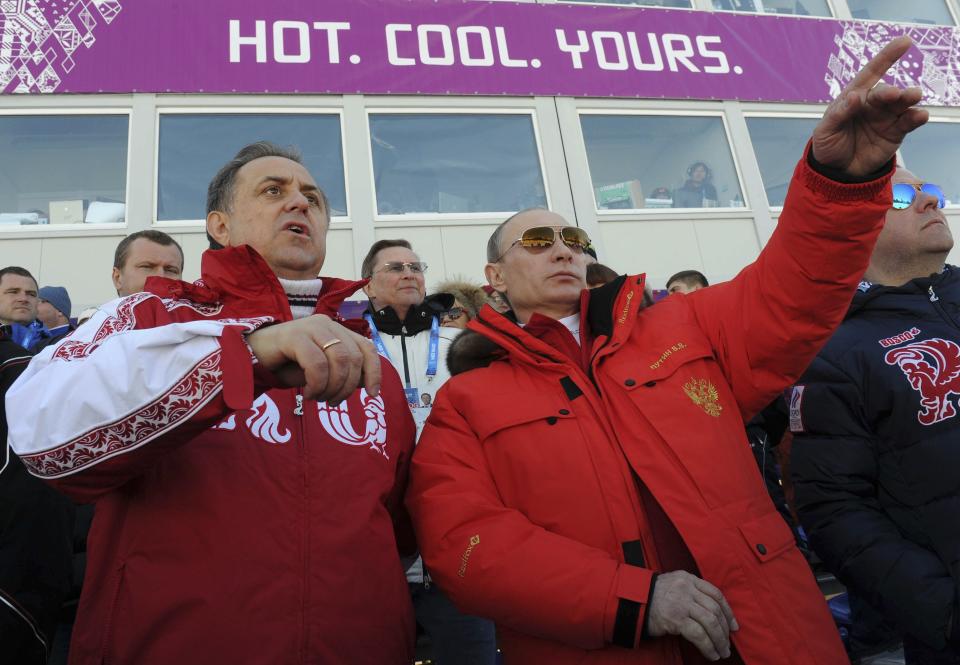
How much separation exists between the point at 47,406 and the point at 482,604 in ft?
3.50

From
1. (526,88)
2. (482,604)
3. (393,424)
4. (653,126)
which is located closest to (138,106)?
(526,88)

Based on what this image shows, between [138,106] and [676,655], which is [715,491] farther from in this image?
[138,106]

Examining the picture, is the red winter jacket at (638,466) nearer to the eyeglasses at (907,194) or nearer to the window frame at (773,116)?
Result: the eyeglasses at (907,194)

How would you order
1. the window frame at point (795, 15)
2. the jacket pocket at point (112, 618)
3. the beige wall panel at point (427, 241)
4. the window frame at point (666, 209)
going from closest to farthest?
the jacket pocket at point (112, 618) → the beige wall panel at point (427, 241) → the window frame at point (666, 209) → the window frame at point (795, 15)

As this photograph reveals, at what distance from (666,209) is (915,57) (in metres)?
5.49

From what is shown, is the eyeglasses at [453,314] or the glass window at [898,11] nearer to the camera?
the eyeglasses at [453,314]

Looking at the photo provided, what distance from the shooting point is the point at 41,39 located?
24.1 feet

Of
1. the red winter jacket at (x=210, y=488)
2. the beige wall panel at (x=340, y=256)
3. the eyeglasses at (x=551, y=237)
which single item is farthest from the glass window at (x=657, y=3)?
the red winter jacket at (x=210, y=488)

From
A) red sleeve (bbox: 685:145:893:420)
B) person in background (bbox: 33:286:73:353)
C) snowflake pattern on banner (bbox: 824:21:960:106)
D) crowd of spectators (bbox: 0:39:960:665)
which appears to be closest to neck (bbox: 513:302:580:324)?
crowd of spectators (bbox: 0:39:960:665)

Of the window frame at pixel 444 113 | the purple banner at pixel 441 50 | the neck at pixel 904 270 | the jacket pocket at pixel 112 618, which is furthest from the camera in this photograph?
the window frame at pixel 444 113

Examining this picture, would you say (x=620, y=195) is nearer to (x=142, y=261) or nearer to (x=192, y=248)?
(x=192, y=248)

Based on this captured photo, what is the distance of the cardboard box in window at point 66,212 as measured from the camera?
7148 mm

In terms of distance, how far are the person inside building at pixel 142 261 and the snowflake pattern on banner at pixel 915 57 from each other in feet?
32.7

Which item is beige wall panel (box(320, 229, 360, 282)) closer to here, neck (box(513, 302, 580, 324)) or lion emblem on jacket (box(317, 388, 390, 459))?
neck (box(513, 302, 580, 324))
